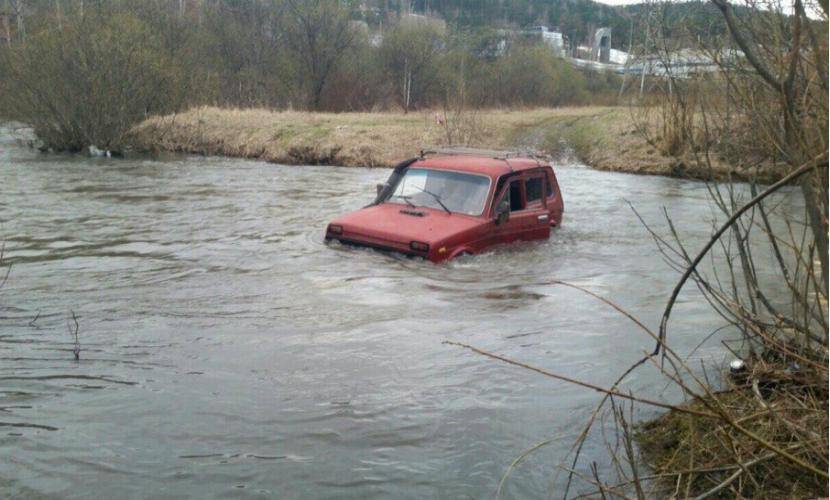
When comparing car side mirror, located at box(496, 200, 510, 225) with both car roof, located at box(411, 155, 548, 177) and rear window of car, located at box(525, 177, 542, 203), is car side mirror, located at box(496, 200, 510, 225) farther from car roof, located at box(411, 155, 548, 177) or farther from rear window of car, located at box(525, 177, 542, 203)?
rear window of car, located at box(525, 177, 542, 203)

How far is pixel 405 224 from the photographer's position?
1121 cm

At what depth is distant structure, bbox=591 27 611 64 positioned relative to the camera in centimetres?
8224

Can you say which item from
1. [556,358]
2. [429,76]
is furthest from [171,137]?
[556,358]

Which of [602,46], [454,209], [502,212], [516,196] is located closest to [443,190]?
[454,209]

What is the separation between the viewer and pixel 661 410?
6.51 metres

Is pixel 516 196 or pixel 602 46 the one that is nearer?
pixel 516 196

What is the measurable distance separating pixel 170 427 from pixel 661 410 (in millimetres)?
3505

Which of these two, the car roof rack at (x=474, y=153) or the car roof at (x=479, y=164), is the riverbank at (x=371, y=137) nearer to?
the car roof rack at (x=474, y=153)

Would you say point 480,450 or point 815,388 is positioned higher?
point 815,388

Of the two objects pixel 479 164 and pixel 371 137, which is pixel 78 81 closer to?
pixel 371 137

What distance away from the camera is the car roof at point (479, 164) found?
1179 centimetres

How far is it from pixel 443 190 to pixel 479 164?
0.62 m

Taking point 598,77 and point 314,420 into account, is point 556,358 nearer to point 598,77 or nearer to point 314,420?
point 314,420

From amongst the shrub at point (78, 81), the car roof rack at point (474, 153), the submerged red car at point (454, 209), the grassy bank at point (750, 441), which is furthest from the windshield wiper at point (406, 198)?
the shrub at point (78, 81)
